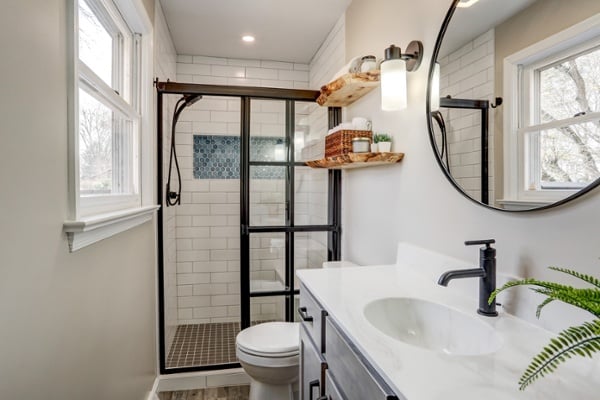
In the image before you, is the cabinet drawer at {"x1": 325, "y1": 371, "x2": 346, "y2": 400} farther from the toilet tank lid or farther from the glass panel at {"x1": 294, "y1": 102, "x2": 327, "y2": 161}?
the glass panel at {"x1": 294, "y1": 102, "x2": 327, "y2": 161}

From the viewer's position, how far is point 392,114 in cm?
176

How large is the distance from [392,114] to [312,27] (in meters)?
1.33

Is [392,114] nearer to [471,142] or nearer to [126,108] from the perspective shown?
[471,142]

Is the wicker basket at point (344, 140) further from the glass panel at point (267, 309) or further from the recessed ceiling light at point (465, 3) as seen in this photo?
the glass panel at point (267, 309)

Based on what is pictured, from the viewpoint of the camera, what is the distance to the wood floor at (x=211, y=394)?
227 cm

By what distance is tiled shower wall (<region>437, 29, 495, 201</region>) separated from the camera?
1.12 meters

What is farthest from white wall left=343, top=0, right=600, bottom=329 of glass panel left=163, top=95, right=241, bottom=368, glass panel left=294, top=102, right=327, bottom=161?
glass panel left=163, top=95, right=241, bottom=368

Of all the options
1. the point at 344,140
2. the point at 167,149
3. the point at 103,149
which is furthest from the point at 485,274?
the point at 167,149

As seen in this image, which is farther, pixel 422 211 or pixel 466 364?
pixel 422 211

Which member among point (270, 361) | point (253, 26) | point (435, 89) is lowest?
point (270, 361)

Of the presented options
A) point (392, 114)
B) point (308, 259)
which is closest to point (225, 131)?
point (308, 259)

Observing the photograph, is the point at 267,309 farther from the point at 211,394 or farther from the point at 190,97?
the point at 190,97

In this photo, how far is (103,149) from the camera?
149cm

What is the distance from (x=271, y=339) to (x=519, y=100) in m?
1.69
